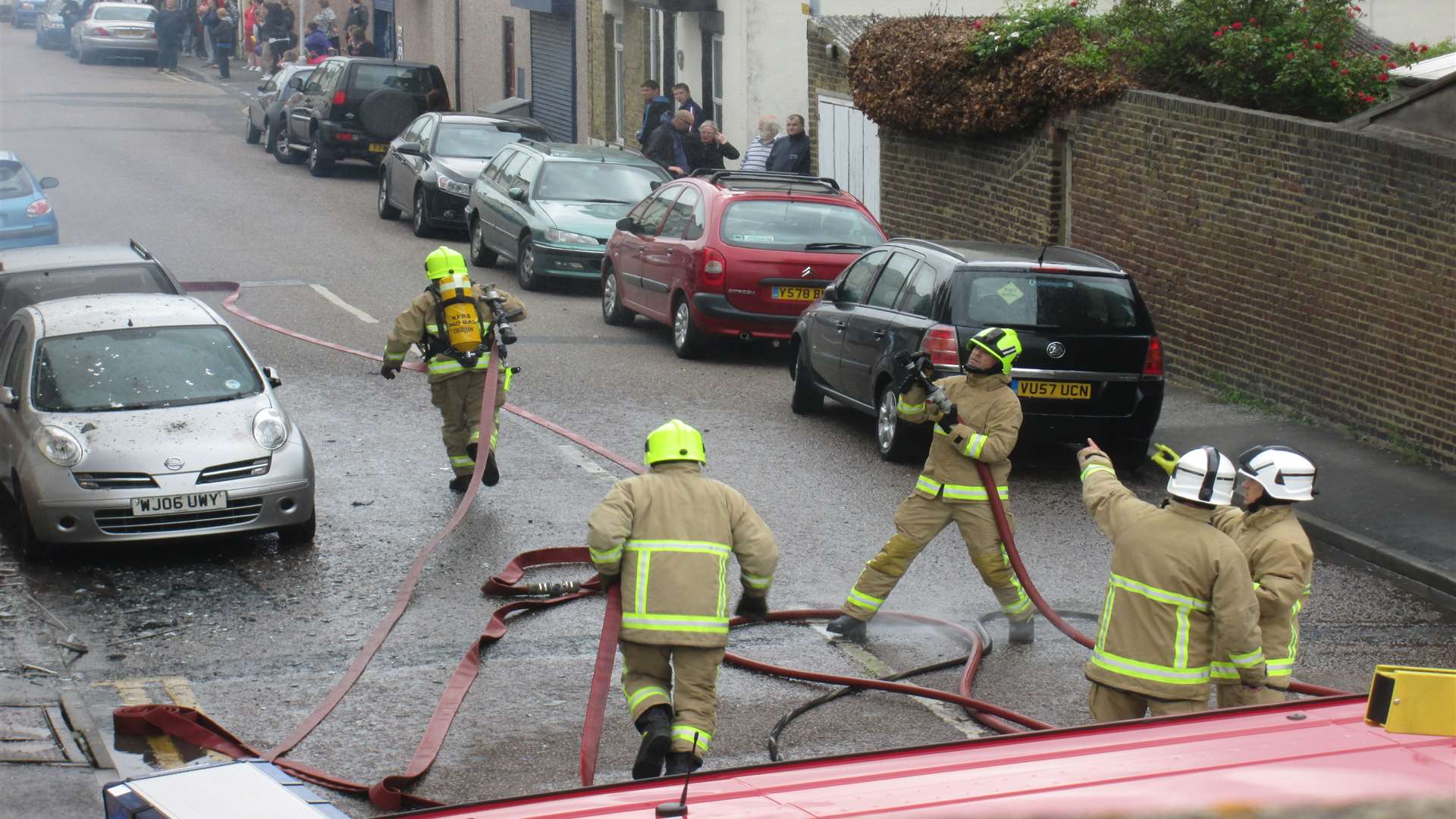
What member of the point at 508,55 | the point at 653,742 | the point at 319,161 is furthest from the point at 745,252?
the point at 508,55

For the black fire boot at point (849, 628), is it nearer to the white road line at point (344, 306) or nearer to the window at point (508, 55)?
the white road line at point (344, 306)

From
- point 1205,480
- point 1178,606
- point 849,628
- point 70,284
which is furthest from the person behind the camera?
point 70,284

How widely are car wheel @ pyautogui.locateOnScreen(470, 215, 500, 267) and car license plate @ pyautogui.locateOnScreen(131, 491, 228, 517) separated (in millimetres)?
11499

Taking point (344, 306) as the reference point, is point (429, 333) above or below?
above

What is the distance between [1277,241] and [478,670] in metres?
8.35

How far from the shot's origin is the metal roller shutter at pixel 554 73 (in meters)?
33.3

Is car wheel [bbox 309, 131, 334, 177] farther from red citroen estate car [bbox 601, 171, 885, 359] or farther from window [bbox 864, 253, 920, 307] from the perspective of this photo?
window [bbox 864, 253, 920, 307]

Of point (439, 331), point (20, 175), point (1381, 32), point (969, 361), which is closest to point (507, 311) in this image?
point (439, 331)

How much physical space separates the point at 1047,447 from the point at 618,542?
24.6 feet

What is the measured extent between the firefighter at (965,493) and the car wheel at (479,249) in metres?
13.1

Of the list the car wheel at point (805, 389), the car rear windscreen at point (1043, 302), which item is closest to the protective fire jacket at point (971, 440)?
the car rear windscreen at point (1043, 302)

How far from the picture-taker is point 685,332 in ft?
52.3

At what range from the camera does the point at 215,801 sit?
3.30 m

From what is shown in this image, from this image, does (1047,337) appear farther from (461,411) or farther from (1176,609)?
(1176,609)
